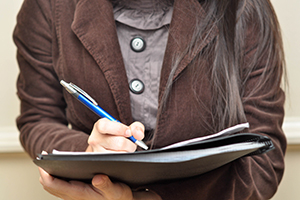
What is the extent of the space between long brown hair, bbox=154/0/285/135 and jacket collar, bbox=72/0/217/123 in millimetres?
13

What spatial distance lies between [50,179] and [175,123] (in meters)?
0.24

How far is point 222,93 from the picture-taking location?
0.56 metres

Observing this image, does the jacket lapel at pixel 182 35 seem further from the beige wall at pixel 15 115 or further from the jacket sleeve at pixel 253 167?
the beige wall at pixel 15 115

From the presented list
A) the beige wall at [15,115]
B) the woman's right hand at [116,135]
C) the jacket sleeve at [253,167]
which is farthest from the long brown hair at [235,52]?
the beige wall at [15,115]

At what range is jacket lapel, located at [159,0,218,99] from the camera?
0.55m

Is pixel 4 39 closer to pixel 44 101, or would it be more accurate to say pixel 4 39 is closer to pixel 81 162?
pixel 44 101

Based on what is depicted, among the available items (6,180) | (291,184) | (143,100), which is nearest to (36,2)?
(143,100)

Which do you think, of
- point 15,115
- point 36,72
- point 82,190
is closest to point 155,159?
point 82,190

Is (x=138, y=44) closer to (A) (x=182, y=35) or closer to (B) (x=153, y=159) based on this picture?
(A) (x=182, y=35)

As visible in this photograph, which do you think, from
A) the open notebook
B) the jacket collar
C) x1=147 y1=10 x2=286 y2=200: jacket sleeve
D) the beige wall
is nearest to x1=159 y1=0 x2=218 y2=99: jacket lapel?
the jacket collar

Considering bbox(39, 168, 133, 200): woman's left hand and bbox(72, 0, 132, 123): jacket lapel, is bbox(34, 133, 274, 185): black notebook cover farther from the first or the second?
bbox(72, 0, 132, 123): jacket lapel

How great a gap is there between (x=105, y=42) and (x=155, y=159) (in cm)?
34

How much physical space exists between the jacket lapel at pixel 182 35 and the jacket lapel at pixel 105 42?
0.08 m

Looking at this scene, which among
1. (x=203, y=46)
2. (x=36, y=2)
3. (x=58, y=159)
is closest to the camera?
(x=58, y=159)
